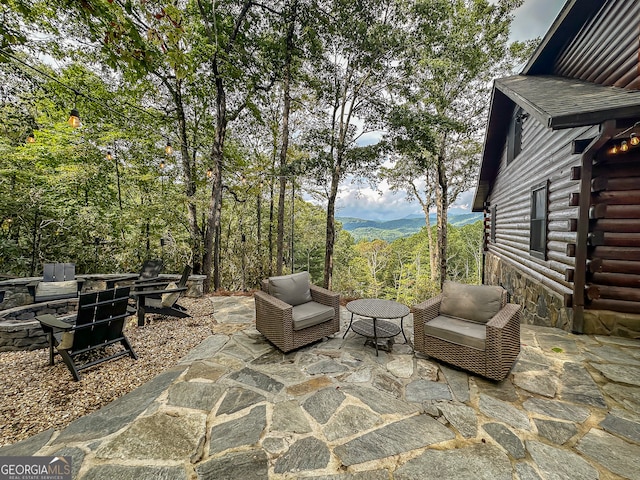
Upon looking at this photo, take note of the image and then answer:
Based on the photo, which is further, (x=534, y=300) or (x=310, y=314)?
(x=534, y=300)

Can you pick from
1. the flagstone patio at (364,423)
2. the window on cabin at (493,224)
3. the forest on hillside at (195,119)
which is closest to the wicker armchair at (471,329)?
the flagstone patio at (364,423)

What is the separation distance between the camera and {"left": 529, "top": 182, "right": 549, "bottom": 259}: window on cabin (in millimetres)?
4621

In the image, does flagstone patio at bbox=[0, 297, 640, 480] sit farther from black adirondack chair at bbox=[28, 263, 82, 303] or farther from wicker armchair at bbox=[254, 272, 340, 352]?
black adirondack chair at bbox=[28, 263, 82, 303]

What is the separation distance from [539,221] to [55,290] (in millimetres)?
9315

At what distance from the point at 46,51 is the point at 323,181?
279 inches

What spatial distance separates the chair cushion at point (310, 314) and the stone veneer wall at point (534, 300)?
3.48m

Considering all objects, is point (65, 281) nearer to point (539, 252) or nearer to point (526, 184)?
point (539, 252)

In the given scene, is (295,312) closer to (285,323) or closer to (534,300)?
(285,323)

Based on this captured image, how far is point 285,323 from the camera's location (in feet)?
10.0

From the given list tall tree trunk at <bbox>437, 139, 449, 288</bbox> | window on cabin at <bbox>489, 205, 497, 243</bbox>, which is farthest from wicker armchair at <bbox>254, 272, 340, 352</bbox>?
tall tree trunk at <bbox>437, 139, 449, 288</bbox>

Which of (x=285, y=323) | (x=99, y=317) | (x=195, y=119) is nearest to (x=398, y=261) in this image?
(x=195, y=119)

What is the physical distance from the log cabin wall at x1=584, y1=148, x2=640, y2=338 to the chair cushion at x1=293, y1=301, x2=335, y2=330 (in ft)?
11.8

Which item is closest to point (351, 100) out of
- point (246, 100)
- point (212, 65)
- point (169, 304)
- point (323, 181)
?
point (323, 181)

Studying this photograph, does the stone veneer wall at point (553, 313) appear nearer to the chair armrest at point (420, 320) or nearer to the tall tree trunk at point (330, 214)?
the chair armrest at point (420, 320)
